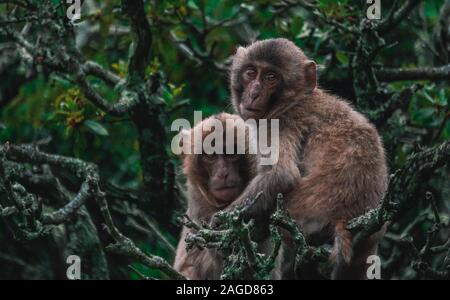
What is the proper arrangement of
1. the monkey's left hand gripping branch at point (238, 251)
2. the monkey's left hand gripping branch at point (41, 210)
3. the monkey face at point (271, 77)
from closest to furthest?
the monkey's left hand gripping branch at point (238, 251) → the monkey's left hand gripping branch at point (41, 210) → the monkey face at point (271, 77)

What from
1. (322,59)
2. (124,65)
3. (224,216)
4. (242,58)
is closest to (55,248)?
(124,65)

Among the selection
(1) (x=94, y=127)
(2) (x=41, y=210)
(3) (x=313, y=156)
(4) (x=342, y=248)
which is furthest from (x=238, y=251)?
(1) (x=94, y=127)

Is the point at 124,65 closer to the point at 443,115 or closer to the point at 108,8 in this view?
the point at 108,8

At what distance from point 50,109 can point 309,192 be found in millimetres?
3730

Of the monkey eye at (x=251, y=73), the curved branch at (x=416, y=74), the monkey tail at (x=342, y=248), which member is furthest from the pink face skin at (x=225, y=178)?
the curved branch at (x=416, y=74)

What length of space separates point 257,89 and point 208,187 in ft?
2.80

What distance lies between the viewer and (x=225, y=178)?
648 cm

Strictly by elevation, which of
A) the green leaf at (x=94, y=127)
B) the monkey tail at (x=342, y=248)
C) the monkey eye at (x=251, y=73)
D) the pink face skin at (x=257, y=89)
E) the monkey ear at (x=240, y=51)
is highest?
the monkey ear at (x=240, y=51)

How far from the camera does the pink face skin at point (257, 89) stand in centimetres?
654

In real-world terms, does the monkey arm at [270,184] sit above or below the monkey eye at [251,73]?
below

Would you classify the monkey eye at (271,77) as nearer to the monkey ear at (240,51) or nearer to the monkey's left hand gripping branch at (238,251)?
the monkey ear at (240,51)

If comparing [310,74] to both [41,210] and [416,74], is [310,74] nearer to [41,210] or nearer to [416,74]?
[416,74]

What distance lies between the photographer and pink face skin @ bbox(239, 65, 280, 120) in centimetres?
654

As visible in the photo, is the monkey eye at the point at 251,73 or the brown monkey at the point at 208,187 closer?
the brown monkey at the point at 208,187
